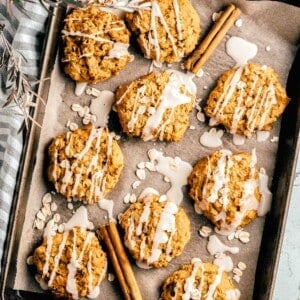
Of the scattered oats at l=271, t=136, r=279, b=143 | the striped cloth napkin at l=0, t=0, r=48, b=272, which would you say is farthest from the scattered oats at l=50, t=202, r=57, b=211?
the scattered oats at l=271, t=136, r=279, b=143

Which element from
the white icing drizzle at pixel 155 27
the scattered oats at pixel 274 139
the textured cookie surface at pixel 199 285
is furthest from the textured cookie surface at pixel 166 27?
the textured cookie surface at pixel 199 285

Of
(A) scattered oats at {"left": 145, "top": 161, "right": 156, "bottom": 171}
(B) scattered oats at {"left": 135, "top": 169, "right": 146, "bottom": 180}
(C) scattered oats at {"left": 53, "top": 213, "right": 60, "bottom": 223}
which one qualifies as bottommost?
(C) scattered oats at {"left": 53, "top": 213, "right": 60, "bottom": 223}

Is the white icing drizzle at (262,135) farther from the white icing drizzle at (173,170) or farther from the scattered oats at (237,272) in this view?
the scattered oats at (237,272)

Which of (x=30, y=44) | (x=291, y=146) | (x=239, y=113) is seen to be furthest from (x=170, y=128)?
(x=30, y=44)

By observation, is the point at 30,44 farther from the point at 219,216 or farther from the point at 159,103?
the point at 219,216

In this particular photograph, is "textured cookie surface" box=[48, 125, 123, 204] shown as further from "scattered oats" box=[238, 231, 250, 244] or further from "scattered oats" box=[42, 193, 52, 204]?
"scattered oats" box=[238, 231, 250, 244]
